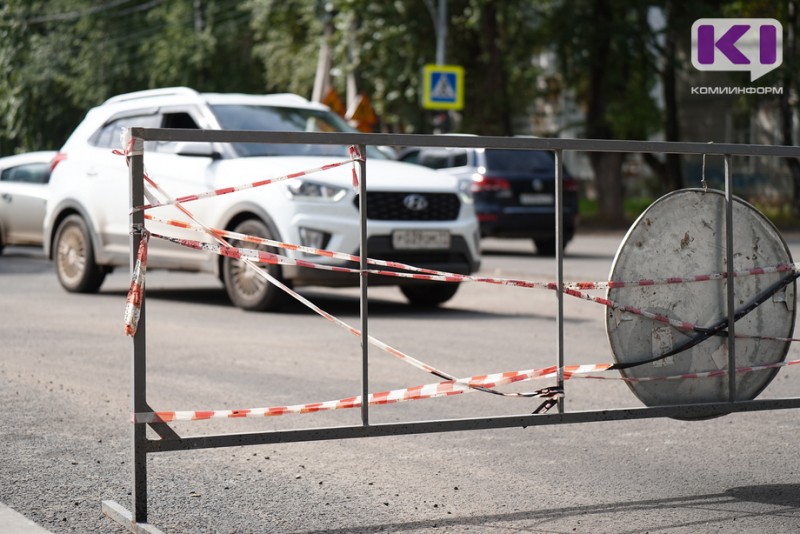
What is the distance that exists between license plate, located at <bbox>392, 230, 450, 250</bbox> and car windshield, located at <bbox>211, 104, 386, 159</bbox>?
1.13 meters

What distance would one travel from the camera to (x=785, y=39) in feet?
108

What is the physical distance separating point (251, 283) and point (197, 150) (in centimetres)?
120

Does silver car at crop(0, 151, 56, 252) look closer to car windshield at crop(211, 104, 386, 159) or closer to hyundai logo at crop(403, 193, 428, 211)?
car windshield at crop(211, 104, 386, 159)

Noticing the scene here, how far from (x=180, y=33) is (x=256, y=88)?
371cm

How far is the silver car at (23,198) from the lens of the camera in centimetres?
1759

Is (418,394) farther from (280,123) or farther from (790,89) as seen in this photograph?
(790,89)

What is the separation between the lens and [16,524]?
438cm

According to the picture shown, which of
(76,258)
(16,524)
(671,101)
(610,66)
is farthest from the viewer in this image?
(671,101)

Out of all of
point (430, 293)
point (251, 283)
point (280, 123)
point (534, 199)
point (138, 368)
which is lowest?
point (430, 293)

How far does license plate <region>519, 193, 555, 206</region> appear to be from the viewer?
21828 millimetres

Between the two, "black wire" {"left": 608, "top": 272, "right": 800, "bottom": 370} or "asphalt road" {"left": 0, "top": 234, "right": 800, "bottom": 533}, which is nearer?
"asphalt road" {"left": 0, "top": 234, "right": 800, "bottom": 533}

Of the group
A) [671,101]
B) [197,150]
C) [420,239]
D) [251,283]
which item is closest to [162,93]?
[197,150]

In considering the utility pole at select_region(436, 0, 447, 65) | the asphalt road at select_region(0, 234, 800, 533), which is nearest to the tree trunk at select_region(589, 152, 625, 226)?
the utility pole at select_region(436, 0, 447, 65)

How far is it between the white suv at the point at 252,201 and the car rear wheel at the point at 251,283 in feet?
0.04
